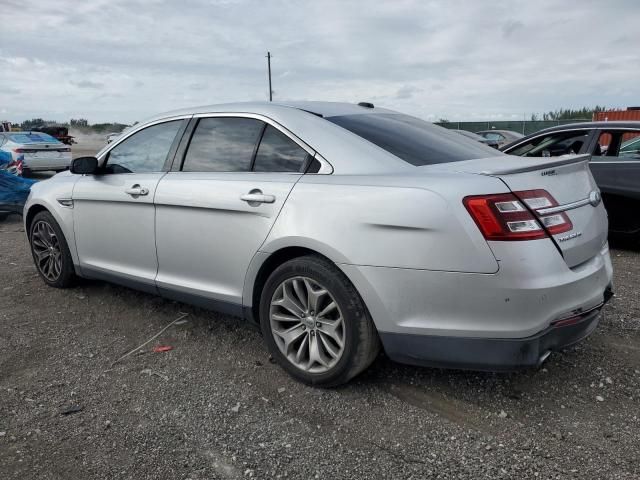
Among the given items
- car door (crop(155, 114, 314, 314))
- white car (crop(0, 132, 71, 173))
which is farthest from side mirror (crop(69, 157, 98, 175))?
white car (crop(0, 132, 71, 173))

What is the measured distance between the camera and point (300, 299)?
10.0 ft

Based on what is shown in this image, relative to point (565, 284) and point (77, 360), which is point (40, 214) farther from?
point (565, 284)

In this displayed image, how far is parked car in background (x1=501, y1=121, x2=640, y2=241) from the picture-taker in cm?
592

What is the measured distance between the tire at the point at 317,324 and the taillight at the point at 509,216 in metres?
0.74

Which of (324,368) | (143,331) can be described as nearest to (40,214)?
(143,331)

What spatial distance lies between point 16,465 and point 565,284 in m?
2.62

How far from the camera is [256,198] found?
3.14m

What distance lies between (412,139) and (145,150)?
6.63 ft

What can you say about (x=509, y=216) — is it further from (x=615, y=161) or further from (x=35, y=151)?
(x=35, y=151)

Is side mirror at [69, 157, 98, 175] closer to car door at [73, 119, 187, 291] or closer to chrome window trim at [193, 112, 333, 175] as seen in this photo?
car door at [73, 119, 187, 291]

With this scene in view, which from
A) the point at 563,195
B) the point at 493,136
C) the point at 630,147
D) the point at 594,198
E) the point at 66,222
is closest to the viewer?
the point at 563,195

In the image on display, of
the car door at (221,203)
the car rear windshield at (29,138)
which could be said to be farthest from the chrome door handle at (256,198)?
the car rear windshield at (29,138)

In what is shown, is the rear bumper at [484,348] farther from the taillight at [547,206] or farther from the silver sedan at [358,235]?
the taillight at [547,206]

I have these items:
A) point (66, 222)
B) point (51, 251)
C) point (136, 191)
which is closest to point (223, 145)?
point (136, 191)
